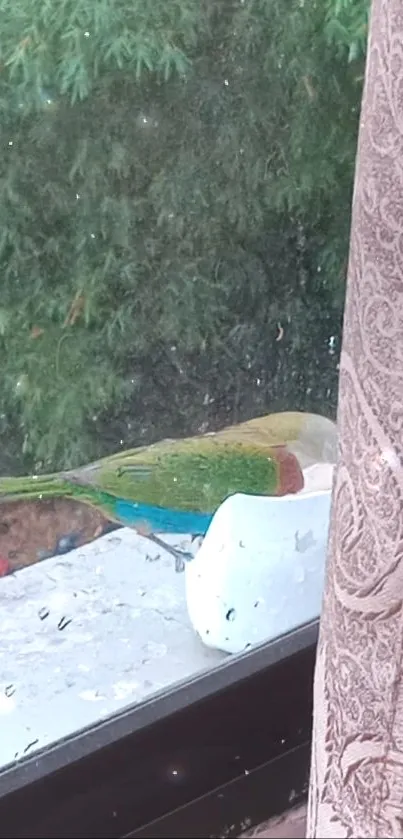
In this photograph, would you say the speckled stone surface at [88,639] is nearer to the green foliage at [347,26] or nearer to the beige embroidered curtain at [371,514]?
the beige embroidered curtain at [371,514]

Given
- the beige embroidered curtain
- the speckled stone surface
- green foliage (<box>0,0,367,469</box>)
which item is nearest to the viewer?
the beige embroidered curtain

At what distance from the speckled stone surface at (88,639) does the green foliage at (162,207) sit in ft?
0.35

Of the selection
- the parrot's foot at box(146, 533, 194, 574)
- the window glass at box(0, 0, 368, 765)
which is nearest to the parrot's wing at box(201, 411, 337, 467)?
Answer: the window glass at box(0, 0, 368, 765)

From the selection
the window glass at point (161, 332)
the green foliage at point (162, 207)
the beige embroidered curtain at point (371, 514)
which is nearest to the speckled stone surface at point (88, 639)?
the window glass at point (161, 332)

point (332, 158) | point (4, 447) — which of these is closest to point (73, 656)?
point (4, 447)

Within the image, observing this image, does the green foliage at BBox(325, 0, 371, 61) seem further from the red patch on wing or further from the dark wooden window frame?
the dark wooden window frame

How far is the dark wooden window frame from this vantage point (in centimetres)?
85

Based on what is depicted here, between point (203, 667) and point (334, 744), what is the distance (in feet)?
1.23

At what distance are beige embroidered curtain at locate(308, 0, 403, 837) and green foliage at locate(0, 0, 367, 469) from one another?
255 millimetres

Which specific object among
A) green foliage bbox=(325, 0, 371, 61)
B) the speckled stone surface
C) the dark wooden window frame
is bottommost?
the dark wooden window frame

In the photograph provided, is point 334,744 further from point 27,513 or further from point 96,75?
point 96,75

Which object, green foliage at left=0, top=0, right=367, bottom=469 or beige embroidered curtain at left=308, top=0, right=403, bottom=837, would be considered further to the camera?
green foliage at left=0, top=0, right=367, bottom=469

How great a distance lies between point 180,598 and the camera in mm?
914

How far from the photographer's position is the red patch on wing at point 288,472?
0.87 m
